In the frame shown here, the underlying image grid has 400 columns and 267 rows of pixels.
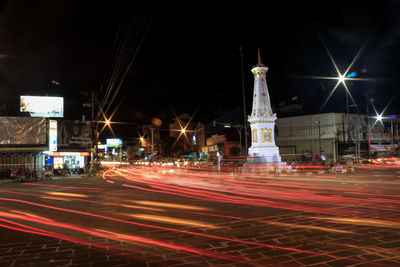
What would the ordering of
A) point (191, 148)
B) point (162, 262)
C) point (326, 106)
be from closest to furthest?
1. point (162, 262)
2. point (326, 106)
3. point (191, 148)

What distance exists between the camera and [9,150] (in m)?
29.0

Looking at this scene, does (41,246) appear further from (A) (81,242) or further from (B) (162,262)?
(B) (162,262)

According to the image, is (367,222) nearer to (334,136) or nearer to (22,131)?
(22,131)

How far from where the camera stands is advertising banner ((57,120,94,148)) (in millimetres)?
36781

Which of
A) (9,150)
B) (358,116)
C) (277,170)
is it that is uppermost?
(358,116)

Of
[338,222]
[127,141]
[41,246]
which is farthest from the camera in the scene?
[127,141]

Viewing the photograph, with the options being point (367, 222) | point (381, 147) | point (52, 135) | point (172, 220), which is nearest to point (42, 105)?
point (52, 135)

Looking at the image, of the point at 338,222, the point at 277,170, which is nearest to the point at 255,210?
the point at 338,222

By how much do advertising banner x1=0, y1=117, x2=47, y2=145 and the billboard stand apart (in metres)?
9.67

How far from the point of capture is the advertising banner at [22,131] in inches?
1150

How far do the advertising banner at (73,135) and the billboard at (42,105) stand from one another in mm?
4266

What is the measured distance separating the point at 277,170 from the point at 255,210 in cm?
1966

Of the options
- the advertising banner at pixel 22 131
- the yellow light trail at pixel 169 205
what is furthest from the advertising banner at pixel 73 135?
the yellow light trail at pixel 169 205

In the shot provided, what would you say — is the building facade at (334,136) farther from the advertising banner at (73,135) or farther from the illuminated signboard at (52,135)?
the illuminated signboard at (52,135)
